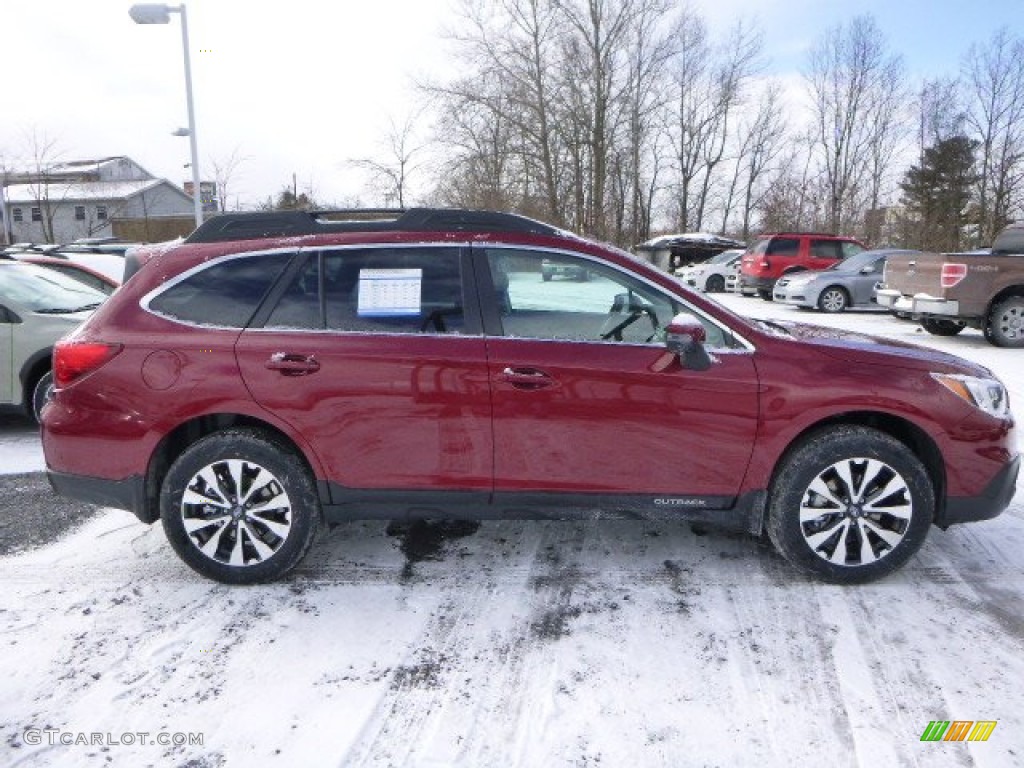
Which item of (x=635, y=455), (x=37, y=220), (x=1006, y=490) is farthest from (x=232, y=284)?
(x=37, y=220)

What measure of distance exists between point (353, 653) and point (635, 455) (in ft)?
4.83

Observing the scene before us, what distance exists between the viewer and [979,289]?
9805 millimetres

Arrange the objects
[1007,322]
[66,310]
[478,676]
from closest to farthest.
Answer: [478,676]
[66,310]
[1007,322]

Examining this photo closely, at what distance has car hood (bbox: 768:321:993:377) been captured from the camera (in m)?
3.27

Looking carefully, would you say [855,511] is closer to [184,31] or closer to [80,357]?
[80,357]

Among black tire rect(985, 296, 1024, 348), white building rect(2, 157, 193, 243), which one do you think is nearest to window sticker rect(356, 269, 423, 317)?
black tire rect(985, 296, 1024, 348)

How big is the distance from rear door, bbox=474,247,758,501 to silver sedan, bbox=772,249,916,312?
1368 centimetres

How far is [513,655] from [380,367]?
1.35m

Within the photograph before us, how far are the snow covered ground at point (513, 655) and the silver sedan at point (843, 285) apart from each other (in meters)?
12.6

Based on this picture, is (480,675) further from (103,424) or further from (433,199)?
(433,199)

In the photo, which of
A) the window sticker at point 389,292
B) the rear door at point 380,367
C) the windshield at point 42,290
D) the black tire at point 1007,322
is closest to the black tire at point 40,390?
the windshield at point 42,290

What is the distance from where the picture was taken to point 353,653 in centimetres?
286

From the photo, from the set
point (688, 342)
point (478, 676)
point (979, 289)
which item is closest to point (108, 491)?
point (478, 676)

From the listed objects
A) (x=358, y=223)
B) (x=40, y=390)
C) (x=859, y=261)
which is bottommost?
(x=40, y=390)
